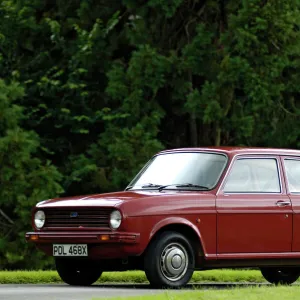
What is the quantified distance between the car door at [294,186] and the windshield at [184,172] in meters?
1.01

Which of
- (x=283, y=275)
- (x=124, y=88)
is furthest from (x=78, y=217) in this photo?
(x=124, y=88)

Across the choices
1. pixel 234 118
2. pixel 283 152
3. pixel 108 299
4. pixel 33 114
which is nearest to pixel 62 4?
pixel 33 114

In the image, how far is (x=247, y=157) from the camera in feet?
52.9

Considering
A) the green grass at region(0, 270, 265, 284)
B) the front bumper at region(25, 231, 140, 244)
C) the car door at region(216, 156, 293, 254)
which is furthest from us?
the green grass at region(0, 270, 265, 284)

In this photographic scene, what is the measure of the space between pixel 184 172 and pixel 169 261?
1398 millimetres

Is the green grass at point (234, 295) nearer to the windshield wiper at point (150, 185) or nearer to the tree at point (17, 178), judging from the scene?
the windshield wiper at point (150, 185)

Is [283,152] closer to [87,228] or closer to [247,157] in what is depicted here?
[247,157]

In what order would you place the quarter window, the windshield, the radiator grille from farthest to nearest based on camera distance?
the quarter window
the windshield
the radiator grille

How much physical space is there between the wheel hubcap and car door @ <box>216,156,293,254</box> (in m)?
0.57

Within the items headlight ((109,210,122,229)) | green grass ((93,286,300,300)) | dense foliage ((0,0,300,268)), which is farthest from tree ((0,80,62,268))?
green grass ((93,286,300,300))

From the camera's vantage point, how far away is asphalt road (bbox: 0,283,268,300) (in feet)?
44.4

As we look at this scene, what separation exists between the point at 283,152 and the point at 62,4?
15.2m

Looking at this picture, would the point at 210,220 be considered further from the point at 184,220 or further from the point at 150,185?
the point at 150,185

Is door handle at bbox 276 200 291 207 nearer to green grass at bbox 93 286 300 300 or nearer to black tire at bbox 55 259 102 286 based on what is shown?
black tire at bbox 55 259 102 286
